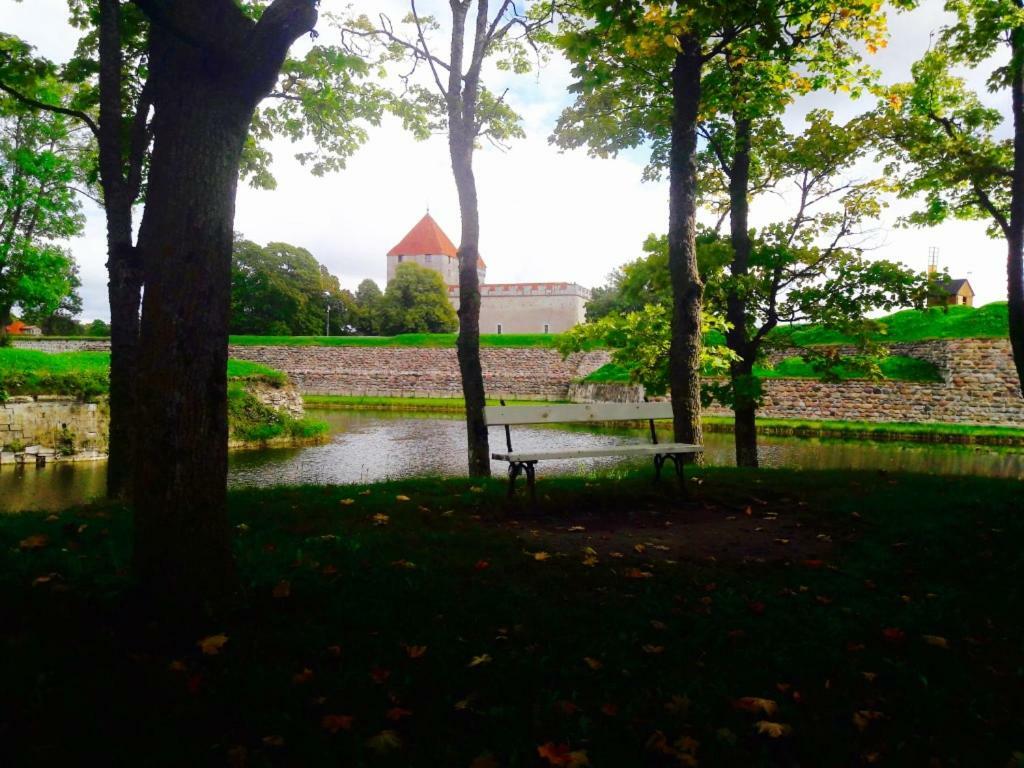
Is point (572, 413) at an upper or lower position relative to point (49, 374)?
lower

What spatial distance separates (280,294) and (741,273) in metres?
46.8

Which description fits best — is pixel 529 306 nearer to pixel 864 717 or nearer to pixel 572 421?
pixel 572 421

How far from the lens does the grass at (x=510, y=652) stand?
2.33m

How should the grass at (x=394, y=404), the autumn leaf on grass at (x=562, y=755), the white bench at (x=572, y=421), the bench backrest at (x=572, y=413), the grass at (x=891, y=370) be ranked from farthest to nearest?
the grass at (x=394, y=404)
the grass at (x=891, y=370)
the bench backrest at (x=572, y=413)
the white bench at (x=572, y=421)
the autumn leaf on grass at (x=562, y=755)

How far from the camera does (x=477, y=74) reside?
8555mm

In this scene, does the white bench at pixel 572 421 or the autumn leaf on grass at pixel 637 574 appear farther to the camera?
the white bench at pixel 572 421

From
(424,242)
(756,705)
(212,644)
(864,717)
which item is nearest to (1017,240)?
(864,717)

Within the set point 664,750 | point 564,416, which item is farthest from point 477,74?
point 664,750

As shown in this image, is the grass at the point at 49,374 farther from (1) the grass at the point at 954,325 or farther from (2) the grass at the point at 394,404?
(1) the grass at the point at 954,325

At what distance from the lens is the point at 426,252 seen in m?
73.8

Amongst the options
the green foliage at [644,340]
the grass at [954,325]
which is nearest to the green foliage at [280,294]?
the grass at [954,325]

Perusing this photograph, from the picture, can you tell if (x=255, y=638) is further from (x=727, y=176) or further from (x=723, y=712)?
(x=727, y=176)

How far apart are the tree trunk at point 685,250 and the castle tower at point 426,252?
65140 mm

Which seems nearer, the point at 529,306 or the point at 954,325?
the point at 954,325
